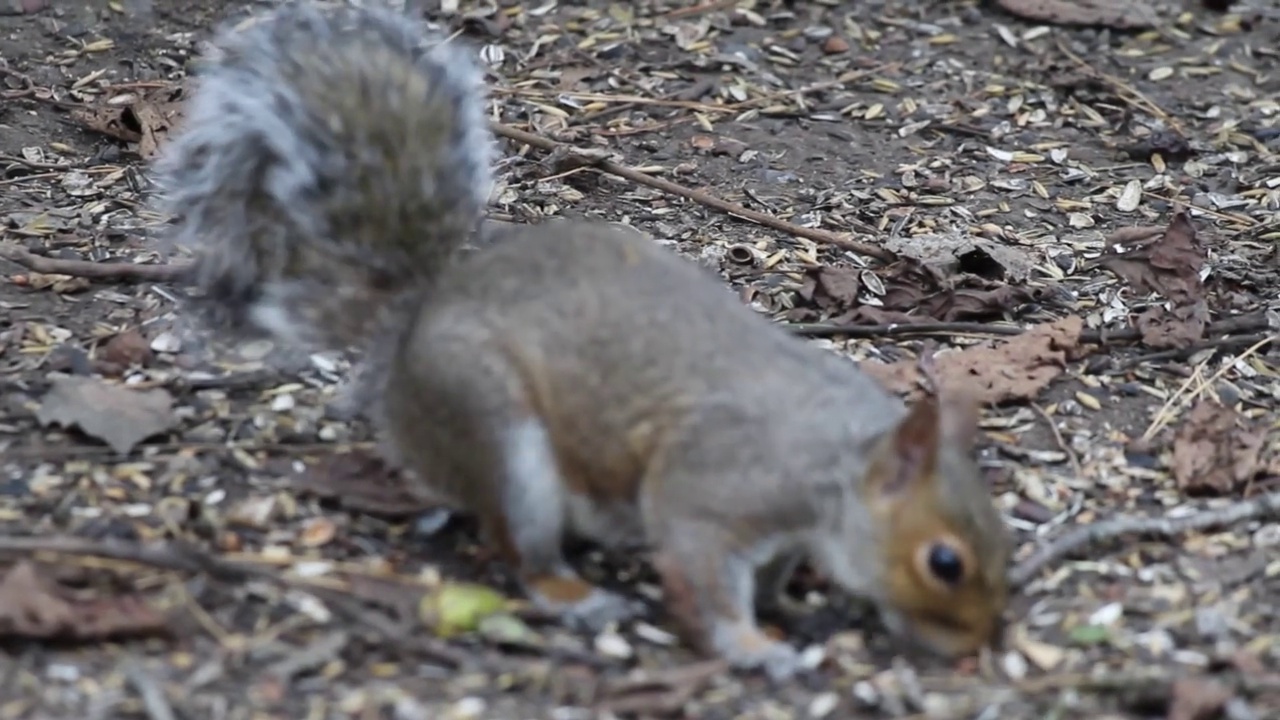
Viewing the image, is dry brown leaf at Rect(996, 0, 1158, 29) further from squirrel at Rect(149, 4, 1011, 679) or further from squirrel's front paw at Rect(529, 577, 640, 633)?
squirrel's front paw at Rect(529, 577, 640, 633)

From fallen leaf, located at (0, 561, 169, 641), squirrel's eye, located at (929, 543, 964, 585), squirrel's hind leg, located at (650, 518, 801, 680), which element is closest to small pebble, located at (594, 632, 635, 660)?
squirrel's hind leg, located at (650, 518, 801, 680)

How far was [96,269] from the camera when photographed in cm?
452

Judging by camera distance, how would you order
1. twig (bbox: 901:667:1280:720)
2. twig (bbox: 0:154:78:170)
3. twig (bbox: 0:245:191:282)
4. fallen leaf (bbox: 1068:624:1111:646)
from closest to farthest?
1. twig (bbox: 901:667:1280:720)
2. fallen leaf (bbox: 1068:624:1111:646)
3. twig (bbox: 0:245:191:282)
4. twig (bbox: 0:154:78:170)

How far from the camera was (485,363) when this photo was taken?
11.1 feet

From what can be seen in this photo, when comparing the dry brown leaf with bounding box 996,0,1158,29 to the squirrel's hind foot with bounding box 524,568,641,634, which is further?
the dry brown leaf with bounding box 996,0,1158,29

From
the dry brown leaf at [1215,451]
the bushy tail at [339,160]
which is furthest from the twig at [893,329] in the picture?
the bushy tail at [339,160]

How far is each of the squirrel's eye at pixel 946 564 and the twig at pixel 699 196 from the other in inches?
74.0

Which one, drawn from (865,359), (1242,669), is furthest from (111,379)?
(1242,669)

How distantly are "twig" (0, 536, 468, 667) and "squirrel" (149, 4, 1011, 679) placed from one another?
30 centimetres

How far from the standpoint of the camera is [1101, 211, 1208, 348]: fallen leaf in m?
4.62

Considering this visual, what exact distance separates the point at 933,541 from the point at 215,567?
130cm

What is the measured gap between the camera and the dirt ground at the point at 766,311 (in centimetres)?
319

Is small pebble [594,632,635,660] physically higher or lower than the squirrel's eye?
lower

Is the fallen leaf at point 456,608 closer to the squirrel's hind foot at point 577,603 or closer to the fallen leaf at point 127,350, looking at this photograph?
the squirrel's hind foot at point 577,603
